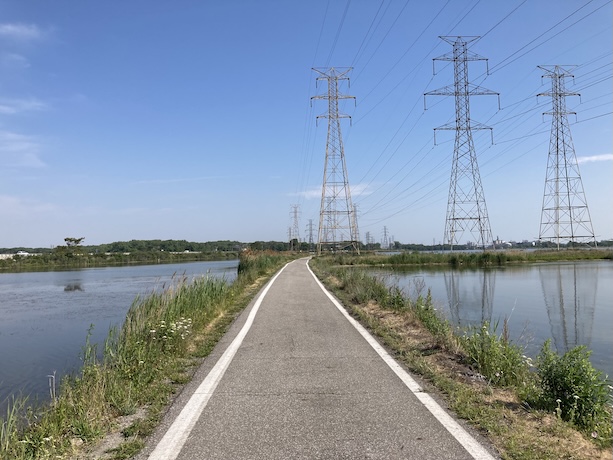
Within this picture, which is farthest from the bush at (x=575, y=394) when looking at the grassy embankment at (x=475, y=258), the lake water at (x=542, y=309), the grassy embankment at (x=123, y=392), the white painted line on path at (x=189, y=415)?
the grassy embankment at (x=475, y=258)

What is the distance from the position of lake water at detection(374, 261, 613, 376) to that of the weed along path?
3823 mm

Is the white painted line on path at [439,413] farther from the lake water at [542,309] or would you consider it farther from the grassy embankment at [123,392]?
the grassy embankment at [123,392]

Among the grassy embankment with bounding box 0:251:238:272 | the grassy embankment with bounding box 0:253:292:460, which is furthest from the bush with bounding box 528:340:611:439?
the grassy embankment with bounding box 0:251:238:272

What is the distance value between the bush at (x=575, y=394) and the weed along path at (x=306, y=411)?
133 cm

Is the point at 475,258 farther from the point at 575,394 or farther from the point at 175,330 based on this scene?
the point at 575,394

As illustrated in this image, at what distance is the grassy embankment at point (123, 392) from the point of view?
4246 mm

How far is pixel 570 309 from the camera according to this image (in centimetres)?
1576

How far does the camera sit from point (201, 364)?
7.29 meters

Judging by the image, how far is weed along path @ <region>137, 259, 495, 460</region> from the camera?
400cm

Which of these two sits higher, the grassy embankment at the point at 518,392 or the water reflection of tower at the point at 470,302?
the grassy embankment at the point at 518,392

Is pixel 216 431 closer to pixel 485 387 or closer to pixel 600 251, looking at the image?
pixel 485 387

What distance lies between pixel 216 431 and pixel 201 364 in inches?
118

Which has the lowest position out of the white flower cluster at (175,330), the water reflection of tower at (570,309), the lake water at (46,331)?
the lake water at (46,331)

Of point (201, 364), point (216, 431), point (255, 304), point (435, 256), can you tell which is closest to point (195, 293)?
point (255, 304)
